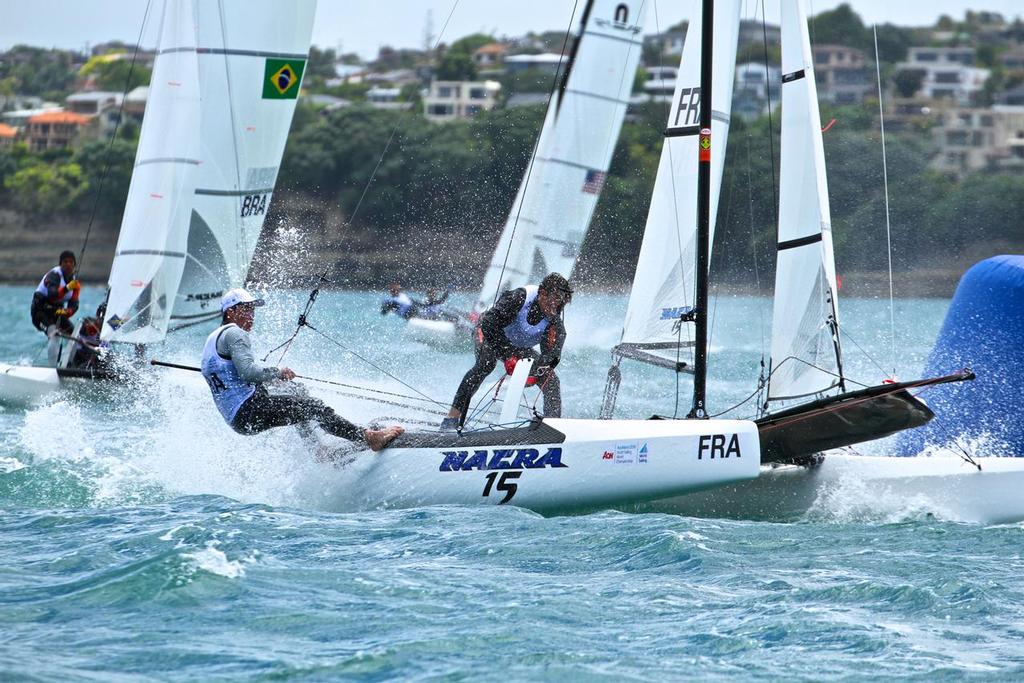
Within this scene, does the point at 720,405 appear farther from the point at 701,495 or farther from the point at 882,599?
the point at 882,599

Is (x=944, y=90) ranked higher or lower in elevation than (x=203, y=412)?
higher

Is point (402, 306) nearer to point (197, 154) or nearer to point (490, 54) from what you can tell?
point (197, 154)

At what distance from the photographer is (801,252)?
25.6 ft

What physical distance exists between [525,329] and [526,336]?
0.13 ft

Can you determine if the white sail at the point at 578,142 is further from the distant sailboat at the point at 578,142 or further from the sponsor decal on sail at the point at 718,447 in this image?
the sponsor decal on sail at the point at 718,447

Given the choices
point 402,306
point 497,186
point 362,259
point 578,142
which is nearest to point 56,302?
point 578,142

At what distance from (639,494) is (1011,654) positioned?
7.21ft

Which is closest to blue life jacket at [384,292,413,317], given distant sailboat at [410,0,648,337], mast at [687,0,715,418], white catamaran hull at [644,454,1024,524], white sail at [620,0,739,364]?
distant sailboat at [410,0,648,337]

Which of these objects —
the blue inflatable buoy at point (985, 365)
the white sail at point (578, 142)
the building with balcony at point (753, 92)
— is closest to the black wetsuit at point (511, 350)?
the blue inflatable buoy at point (985, 365)

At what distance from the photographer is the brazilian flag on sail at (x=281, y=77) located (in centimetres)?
1220

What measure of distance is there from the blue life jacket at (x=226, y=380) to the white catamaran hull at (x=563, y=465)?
0.65m

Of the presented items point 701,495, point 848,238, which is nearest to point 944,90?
point 848,238

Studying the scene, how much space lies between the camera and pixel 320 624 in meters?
5.03

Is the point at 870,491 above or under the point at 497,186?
under
